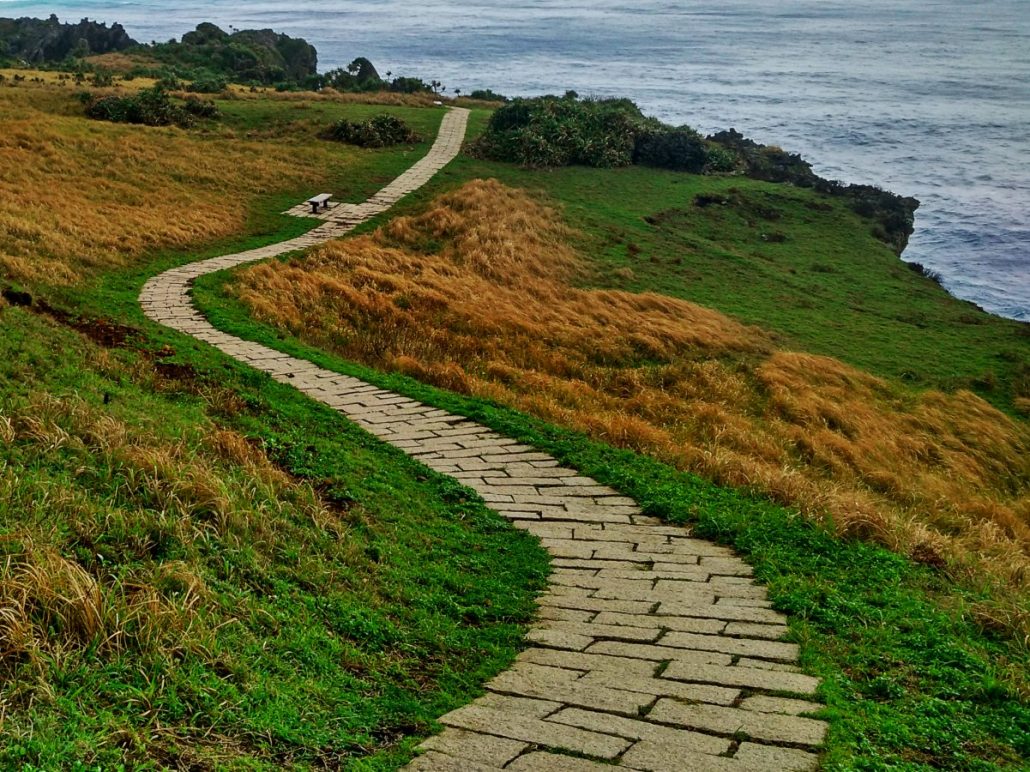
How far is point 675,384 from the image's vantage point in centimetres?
1656

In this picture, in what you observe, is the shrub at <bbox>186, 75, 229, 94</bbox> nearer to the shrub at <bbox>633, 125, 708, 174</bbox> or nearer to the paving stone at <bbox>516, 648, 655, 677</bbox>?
the shrub at <bbox>633, 125, 708, 174</bbox>

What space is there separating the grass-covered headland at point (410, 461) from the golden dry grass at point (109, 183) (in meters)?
0.15

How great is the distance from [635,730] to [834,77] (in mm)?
105817

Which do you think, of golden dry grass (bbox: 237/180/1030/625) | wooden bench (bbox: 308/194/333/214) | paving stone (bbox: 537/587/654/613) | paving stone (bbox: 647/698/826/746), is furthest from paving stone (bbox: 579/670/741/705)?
wooden bench (bbox: 308/194/333/214)

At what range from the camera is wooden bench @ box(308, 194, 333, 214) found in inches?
971

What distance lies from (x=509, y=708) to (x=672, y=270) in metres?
21.4

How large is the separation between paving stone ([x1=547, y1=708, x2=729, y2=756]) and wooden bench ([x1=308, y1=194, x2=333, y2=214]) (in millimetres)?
21544

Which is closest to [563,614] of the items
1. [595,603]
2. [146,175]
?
[595,603]

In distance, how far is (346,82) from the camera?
5678 cm

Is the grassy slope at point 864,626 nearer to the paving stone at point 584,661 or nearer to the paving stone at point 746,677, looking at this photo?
the paving stone at point 746,677

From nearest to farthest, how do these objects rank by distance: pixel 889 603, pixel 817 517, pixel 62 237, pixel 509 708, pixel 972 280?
pixel 509 708, pixel 889 603, pixel 817 517, pixel 62 237, pixel 972 280

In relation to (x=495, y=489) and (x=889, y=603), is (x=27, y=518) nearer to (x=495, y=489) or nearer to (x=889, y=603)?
(x=495, y=489)

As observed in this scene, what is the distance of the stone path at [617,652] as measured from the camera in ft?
14.7

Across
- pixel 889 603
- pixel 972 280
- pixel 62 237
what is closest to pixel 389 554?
pixel 889 603
